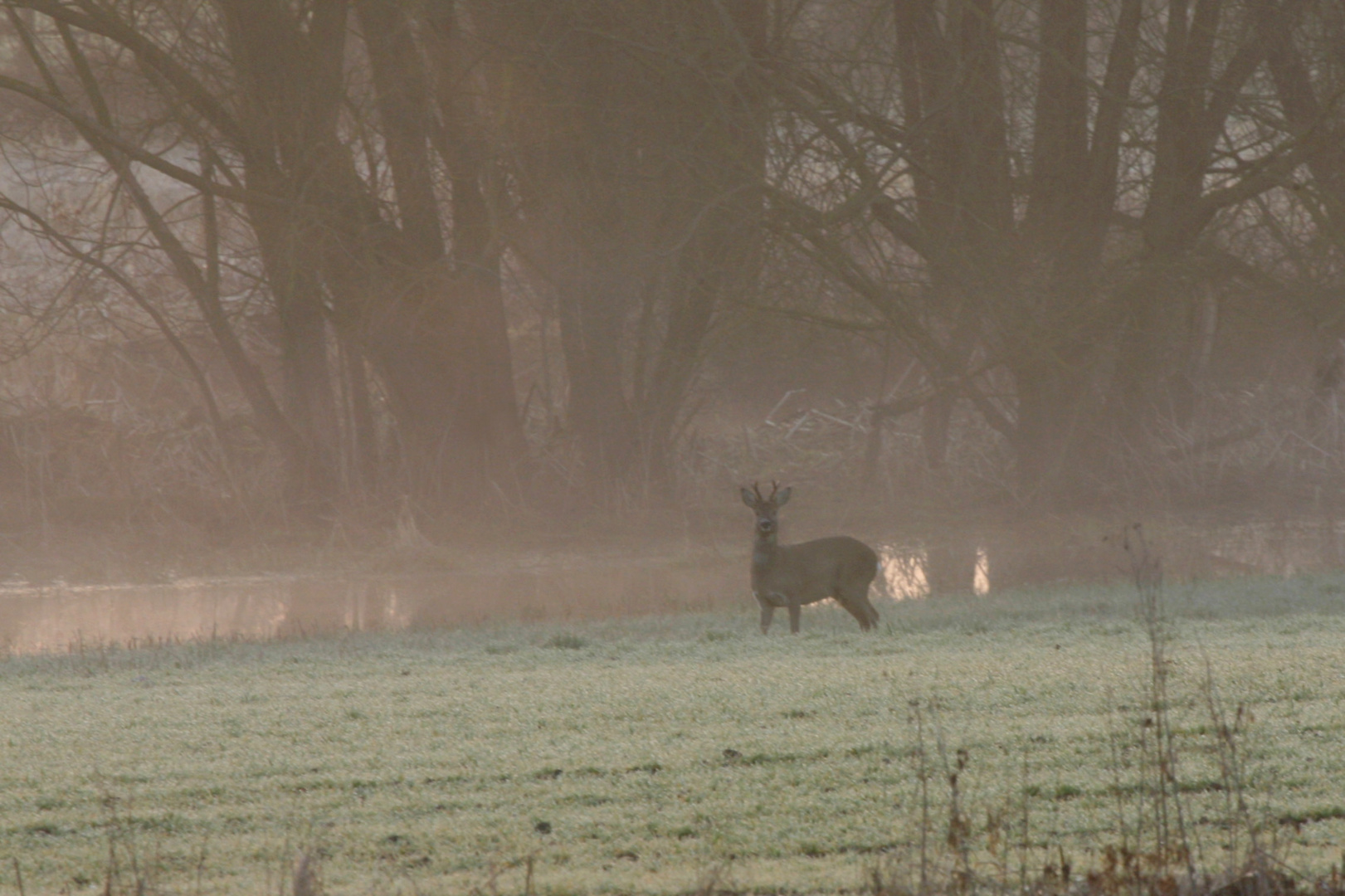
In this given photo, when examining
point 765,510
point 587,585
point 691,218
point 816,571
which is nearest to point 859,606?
point 816,571

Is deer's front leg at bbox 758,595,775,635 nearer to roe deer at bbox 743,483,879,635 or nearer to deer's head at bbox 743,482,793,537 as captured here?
roe deer at bbox 743,483,879,635

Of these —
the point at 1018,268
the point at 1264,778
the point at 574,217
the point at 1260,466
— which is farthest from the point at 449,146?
the point at 1264,778

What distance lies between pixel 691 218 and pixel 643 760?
13.5m

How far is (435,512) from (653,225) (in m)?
4.82

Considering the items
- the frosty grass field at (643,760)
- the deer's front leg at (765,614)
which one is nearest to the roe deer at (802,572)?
the deer's front leg at (765,614)

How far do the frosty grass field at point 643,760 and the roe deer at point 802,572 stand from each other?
1015mm

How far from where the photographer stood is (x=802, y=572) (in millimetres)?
12992

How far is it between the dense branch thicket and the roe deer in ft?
21.1

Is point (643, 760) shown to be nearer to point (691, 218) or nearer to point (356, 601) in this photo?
point (356, 601)

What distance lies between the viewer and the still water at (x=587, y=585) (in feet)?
57.1

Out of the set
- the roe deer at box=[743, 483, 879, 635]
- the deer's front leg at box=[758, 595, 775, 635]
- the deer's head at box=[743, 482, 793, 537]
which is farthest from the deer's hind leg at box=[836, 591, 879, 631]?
the deer's head at box=[743, 482, 793, 537]

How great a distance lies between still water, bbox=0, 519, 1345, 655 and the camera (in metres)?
17.4

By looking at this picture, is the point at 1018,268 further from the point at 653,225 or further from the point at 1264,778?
the point at 1264,778

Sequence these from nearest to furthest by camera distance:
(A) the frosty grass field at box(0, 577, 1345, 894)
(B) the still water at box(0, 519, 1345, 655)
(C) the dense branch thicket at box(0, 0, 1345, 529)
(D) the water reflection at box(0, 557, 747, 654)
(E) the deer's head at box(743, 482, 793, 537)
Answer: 1. (A) the frosty grass field at box(0, 577, 1345, 894)
2. (E) the deer's head at box(743, 482, 793, 537)
3. (D) the water reflection at box(0, 557, 747, 654)
4. (B) the still water at box(0, 519, 1345, 655)
5. (C) the dense branch thicket at box(0, 0, 1345, 529)
